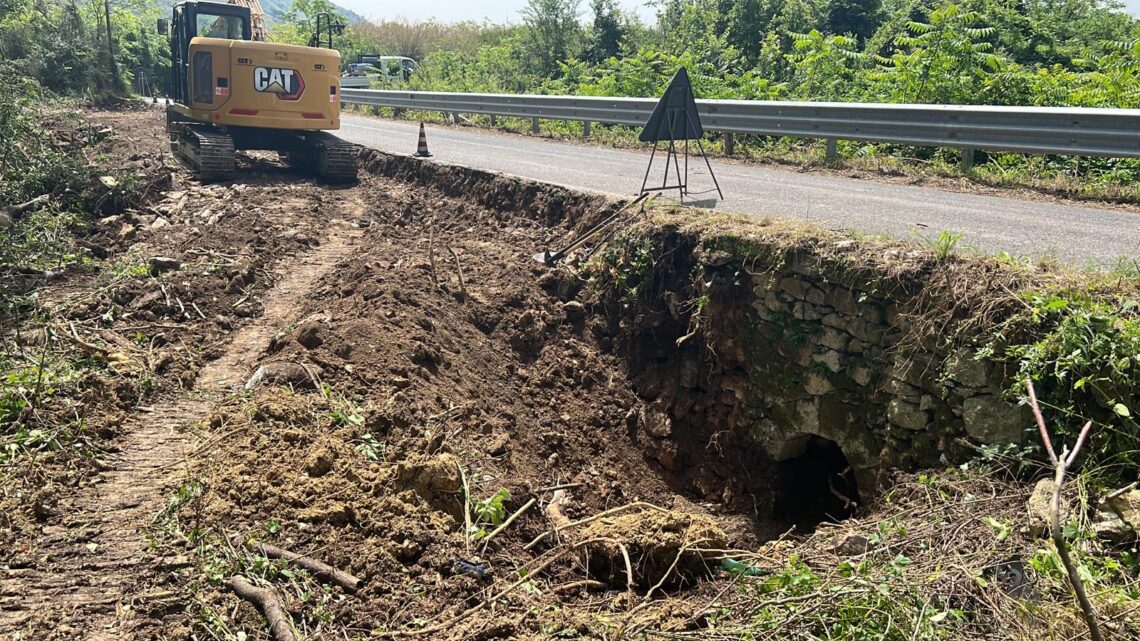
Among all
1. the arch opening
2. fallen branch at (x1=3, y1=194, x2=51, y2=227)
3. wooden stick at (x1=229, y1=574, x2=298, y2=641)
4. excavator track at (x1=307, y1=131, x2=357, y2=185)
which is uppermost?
excavator track at (x1=307, y1=131, x2=357, y2=185)

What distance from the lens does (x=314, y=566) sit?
414 centimetres

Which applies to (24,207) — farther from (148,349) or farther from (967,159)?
(967,159)

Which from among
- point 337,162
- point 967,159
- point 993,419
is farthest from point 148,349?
point 967,159

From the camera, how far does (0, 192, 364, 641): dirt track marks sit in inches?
145

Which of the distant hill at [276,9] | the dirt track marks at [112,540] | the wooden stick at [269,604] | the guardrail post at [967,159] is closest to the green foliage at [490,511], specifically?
the wooden stick at [269,604]

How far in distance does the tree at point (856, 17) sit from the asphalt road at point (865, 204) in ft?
26.8

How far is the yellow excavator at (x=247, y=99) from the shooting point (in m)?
12.9

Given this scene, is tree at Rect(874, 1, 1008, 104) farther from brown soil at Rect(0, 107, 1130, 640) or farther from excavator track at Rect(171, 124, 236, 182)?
excavator track at Rect(171, 124, 236, 182)

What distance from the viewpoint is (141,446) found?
17.4 ft

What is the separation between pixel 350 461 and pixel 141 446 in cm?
138

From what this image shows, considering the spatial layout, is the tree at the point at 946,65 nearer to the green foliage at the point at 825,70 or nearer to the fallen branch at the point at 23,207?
the green foliage at the point at 825,70

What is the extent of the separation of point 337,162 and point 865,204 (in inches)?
325

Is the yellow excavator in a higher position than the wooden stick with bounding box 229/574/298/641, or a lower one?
higher

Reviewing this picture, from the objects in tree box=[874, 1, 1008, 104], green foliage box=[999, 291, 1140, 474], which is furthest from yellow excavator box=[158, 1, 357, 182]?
green foliage box=[999, 291, 1140, 474]
